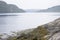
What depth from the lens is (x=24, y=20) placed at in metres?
3.87

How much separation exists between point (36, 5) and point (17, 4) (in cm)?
68

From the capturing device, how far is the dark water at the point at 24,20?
3842 mm

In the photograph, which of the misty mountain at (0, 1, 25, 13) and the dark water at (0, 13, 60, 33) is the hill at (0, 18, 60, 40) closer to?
the dark water at (0, 13, 60, 33)

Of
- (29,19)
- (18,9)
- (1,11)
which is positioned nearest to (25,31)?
(29,19)

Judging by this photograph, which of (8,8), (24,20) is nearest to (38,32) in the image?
(24,20)

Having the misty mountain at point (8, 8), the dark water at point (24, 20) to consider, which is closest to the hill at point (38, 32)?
the dark water at point (24, 20)

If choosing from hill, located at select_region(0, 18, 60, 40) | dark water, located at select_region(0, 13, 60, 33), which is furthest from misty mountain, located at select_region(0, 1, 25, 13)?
hill, located at select_region(0, 18, 60, 40)

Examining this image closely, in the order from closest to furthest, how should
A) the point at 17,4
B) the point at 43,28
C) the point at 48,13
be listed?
the point at 43,28 → the point at 48,13 → the point at 17,4

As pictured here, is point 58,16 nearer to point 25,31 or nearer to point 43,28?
point 43,28

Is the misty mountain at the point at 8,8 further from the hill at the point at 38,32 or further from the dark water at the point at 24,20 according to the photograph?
the hill at the point at 38,32

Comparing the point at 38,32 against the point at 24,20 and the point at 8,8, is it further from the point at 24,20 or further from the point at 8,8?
the point at 8,8

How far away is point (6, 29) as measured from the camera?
4098 millimetres

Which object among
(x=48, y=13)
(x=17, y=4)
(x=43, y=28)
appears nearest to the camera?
(x=43, y=28)

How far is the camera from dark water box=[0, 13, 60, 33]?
3842 mm
